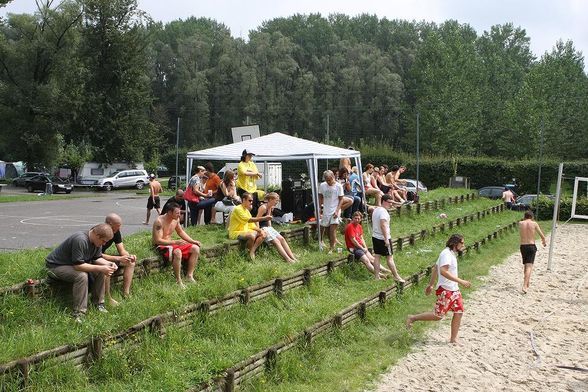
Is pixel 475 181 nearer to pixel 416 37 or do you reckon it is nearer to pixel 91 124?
pixel 91 124

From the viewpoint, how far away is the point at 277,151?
1568cm

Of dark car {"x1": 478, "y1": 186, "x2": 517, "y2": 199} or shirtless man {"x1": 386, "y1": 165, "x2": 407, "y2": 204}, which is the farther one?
dark car {"x1": 478, "y1": 186, "x2": 517, "y2": 199}

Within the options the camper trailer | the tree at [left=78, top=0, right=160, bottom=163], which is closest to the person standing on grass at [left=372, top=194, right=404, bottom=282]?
the camper trailer

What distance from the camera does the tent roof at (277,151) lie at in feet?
50.0

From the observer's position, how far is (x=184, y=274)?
36.5 feet

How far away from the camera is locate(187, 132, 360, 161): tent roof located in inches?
600

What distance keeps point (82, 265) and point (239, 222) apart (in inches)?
191

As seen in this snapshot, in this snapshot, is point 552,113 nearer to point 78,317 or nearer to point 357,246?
point 357,246

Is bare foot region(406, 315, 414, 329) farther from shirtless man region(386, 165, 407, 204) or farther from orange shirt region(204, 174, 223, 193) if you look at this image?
shirtless man region(386, 165, 407, 204)

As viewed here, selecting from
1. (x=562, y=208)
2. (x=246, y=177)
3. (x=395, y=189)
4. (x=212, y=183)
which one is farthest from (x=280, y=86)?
(x=246, y=177)

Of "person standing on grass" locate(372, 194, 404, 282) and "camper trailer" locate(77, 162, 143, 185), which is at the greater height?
"person standing on grass" locate(372, 194, 404, 282)

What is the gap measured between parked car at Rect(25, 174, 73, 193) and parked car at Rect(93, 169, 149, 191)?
3.01 m

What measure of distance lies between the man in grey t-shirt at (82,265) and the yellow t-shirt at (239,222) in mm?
4279

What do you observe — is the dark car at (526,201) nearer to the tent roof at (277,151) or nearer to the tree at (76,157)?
the tent roof at (277,151)
